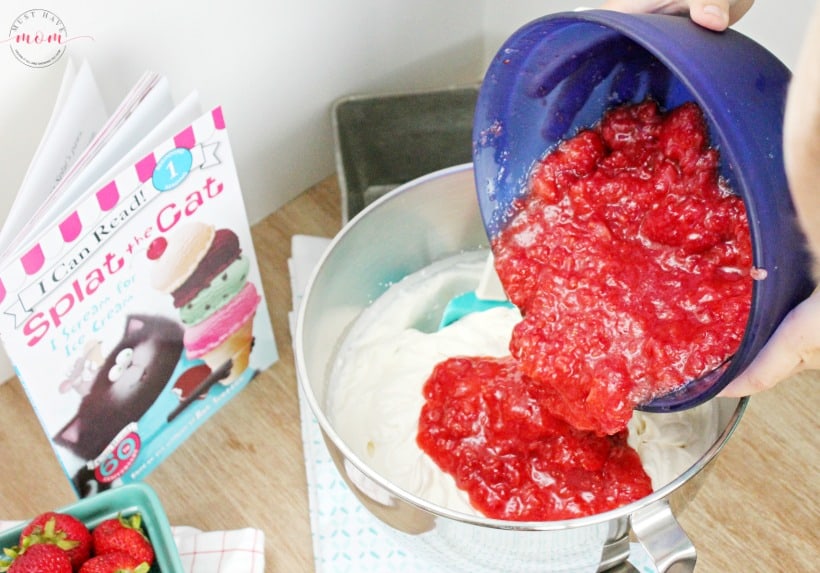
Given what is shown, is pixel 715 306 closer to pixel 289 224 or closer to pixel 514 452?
pixel 514 452

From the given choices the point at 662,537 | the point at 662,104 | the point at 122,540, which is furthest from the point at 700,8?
the point at 122,540

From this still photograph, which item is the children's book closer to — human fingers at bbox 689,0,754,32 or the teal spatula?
the teal spatula

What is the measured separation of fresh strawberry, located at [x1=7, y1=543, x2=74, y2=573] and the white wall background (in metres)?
0.37

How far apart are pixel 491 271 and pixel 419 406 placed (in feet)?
0.63

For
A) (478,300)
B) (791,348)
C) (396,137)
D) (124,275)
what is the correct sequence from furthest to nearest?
1. (396,137)
2. (478,300)
3. (124,275)
4. (791,348)

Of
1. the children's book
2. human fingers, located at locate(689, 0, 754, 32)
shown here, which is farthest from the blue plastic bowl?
the children's book

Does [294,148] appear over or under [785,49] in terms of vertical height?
under

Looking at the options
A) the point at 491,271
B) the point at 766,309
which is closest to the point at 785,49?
the point at 491,271

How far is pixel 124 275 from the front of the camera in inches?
37.0

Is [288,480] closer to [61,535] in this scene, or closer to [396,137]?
[61,535]

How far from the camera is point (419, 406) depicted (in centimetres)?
103

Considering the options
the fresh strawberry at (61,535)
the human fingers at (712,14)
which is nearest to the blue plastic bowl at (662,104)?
the human fingers at (712,14)

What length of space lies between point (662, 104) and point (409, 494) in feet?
1.44

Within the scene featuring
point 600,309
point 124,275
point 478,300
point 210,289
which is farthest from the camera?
point 478,300
